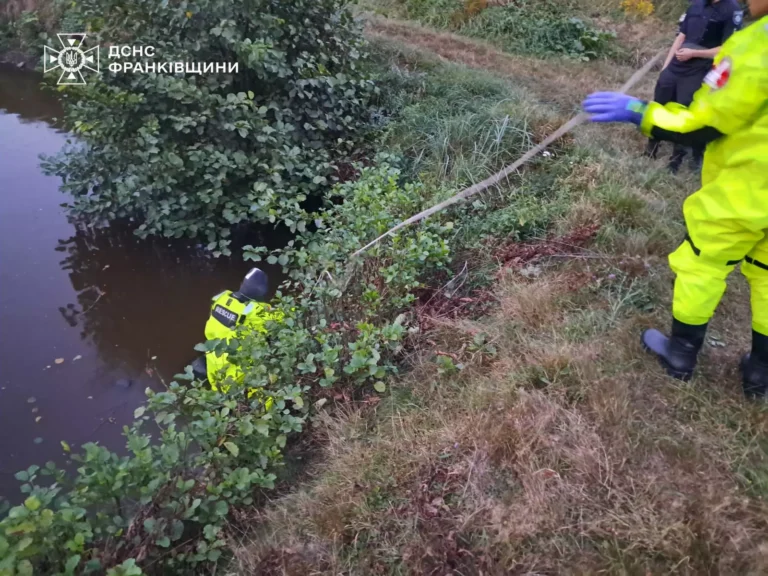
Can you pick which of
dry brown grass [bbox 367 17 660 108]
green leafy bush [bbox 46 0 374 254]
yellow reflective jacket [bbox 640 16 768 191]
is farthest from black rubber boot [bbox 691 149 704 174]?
green leafy bush [bbox 46 0 374 254]

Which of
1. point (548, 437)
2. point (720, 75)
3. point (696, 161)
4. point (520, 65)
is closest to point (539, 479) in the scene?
point (548, 437)

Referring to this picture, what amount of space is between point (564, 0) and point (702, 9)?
6.23 meters

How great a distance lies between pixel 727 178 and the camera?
83.7 inches

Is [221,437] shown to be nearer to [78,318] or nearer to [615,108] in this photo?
[615,108]

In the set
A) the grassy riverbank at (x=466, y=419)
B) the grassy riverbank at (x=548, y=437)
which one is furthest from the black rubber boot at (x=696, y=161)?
the grassy riverbank at (x=548, y=437)

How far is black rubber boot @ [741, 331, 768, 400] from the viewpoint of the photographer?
2.32 metres

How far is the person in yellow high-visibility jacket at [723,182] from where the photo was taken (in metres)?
1.93

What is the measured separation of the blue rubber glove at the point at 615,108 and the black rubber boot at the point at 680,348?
91 centimetres

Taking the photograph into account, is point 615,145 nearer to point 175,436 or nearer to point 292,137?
point 292,137

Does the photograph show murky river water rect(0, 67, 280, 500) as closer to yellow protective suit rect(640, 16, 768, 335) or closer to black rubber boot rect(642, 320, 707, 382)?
black rubber boot rect(642, 320, 707, 382)

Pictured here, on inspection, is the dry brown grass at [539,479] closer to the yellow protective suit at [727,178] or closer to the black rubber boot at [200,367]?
the yellow protective suit at [727,178]

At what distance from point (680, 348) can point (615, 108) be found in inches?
42.8

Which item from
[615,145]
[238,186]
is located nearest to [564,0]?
[615,145]

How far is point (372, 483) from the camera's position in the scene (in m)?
2.35
